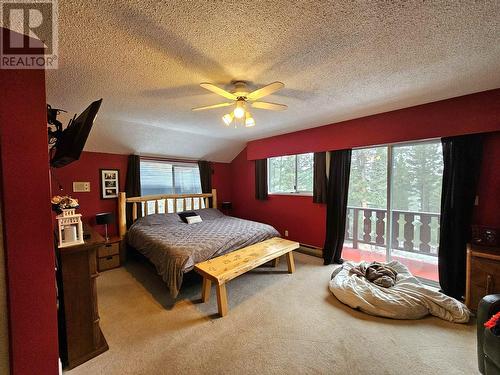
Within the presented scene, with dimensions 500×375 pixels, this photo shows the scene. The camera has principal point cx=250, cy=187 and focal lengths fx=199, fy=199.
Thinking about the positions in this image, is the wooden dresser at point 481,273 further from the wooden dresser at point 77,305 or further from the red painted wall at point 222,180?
the red painted wall at point 222,180

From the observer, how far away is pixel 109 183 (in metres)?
3.62

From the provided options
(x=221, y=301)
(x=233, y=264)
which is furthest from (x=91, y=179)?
(x=221, y=301)

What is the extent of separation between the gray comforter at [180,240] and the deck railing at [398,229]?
149cm

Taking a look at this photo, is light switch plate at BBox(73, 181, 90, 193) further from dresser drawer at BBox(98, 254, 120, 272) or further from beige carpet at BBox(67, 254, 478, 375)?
beige carpet at BBox(67, 254, 478, 375)

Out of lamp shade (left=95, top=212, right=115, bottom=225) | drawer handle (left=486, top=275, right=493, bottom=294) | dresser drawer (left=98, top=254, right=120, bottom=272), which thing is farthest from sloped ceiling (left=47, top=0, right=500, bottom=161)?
dresser drawer (left=98, top=254, right=120, bottom=272)

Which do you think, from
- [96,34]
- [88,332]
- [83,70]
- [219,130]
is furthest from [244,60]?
[88,332]

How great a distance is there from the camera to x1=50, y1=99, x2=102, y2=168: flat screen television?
1372 millimetres

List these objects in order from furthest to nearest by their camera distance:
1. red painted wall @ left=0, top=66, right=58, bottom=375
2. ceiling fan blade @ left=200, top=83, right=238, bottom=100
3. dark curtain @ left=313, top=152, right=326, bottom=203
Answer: dark curtain @ left=313, top=152, right=326, bottom=203
ceiling fan blade @ left=200, top=83, right=238, bottom=100
red painted wall @ left=0, top=66, right=58, bottom=375

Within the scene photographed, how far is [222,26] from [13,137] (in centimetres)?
129

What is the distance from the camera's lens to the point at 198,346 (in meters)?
1.68

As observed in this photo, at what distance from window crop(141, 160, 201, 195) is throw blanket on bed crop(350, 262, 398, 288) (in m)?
3.65

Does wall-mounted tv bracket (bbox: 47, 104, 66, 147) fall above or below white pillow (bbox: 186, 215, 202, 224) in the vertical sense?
above

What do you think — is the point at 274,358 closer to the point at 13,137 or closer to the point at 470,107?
the point at 13,137

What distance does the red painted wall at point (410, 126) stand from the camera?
6.98 feet
